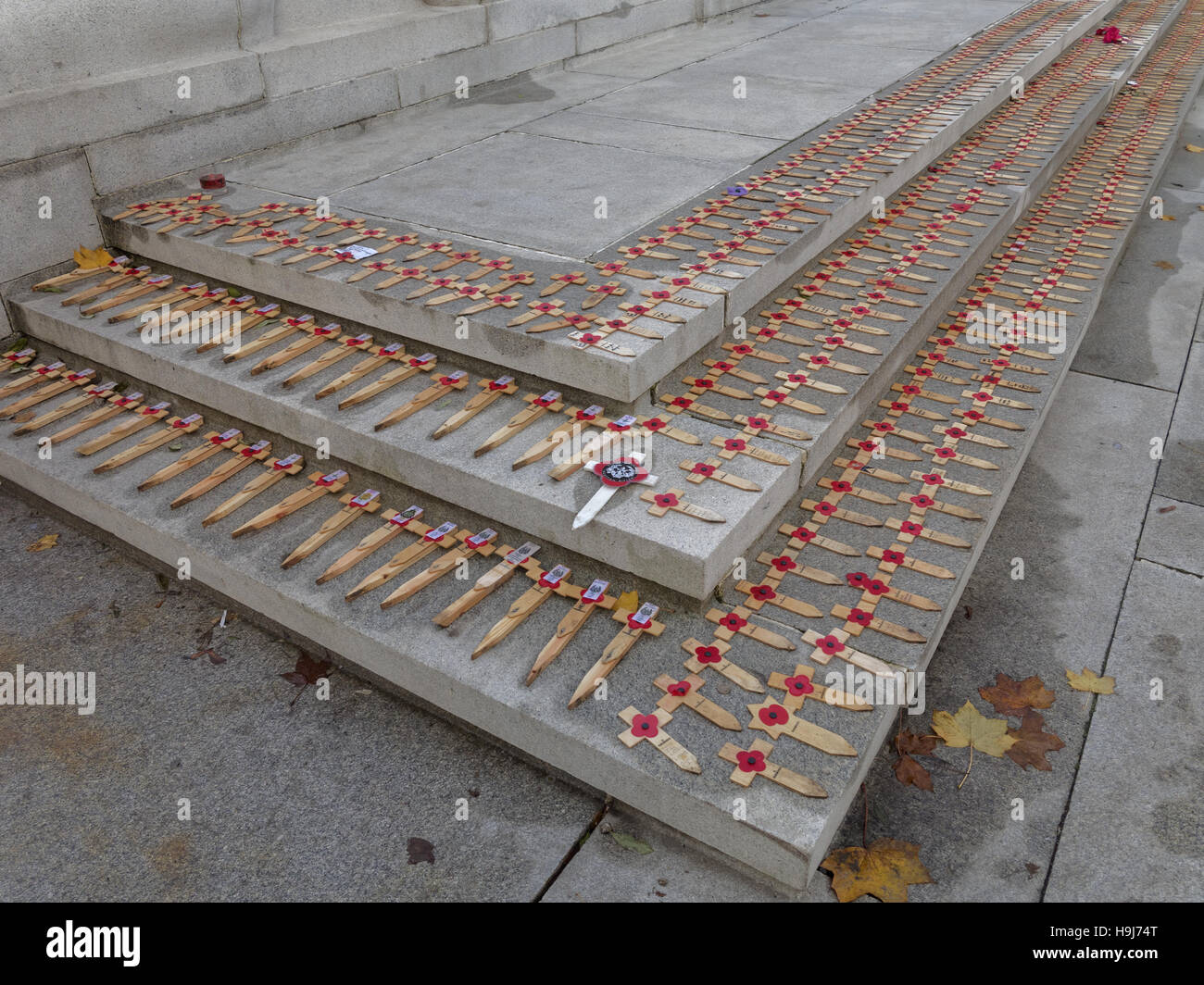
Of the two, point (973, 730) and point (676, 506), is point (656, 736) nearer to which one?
point (676, 506)

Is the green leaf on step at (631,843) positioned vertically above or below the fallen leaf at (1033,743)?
below

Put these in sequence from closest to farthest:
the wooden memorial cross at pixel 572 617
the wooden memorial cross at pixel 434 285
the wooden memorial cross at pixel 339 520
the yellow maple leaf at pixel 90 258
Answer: the wooden memorial cross at pixel 572 617 < the wooden memorial cross at pixel 339 520 < the wooden memorial cross at pixel 434 285 < the yellow maple leaf at pixel 90 258

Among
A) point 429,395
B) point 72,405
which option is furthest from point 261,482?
point 72,405

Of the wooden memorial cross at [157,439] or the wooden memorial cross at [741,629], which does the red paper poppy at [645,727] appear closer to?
the wooden memorial cross at [741,629]

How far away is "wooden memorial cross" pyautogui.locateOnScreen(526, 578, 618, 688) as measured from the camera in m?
3.39

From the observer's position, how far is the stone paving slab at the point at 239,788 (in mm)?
3061

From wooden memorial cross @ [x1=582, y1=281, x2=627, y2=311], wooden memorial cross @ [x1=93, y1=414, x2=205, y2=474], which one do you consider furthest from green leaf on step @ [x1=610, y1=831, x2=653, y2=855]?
wooden memorial cross @ [x1=93, y1=414, x2=205, y2=474]

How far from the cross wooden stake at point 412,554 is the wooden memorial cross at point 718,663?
3.94ft

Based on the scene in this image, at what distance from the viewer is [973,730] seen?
3.54 m

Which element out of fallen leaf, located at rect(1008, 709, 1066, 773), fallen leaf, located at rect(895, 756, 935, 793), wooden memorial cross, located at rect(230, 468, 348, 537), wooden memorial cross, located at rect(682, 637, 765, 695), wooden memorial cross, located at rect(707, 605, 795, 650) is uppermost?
wooden memorial cross, located at rect(230, 468, 348, 537)

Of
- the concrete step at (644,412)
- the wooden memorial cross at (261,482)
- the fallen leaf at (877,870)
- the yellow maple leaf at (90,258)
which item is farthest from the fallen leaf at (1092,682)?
the yellow maple leaf at (90,258)

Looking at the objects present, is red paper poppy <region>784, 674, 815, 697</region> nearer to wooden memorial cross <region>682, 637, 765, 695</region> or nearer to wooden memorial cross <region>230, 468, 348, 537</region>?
wooden memorial cross <region>682, 637, 765, 695</region>

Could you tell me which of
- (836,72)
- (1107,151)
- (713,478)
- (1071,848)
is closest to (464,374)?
(713,478)

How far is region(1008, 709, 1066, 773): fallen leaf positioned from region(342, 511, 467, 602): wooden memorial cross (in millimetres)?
2384
